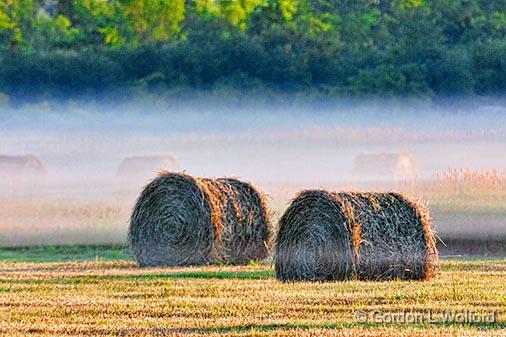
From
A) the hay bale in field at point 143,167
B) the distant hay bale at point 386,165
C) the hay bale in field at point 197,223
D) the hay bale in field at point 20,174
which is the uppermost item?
the hay bale in field at point 197,223

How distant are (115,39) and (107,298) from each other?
137ft

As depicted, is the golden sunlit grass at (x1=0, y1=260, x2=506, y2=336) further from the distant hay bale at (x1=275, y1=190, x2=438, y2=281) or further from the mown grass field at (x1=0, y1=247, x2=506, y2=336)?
the distant hay bale at (x1=275, y1=190, x2=438, y2=281)

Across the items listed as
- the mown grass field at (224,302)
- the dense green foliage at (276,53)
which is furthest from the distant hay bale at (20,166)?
the mown grass field at (224,302)

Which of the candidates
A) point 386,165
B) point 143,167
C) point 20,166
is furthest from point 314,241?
point 20,166

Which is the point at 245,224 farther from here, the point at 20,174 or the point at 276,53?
the point at 276,53

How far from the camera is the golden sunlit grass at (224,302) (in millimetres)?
13875

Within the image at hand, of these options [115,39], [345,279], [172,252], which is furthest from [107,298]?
[115,39]

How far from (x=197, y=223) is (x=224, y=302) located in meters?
6.16

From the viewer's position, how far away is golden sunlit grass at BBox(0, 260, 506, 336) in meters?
13.9

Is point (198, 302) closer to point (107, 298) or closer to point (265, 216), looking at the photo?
point (107, 298)

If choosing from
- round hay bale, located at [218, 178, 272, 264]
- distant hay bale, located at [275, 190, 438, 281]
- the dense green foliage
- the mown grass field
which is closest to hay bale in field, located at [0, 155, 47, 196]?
the dense green foliage

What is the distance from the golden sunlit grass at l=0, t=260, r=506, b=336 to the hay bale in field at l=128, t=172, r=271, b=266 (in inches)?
58.9

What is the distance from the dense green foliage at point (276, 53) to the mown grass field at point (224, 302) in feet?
82.5

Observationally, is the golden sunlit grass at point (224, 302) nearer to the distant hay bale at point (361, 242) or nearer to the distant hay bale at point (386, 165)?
the distant hay bale at point (361, 242)
